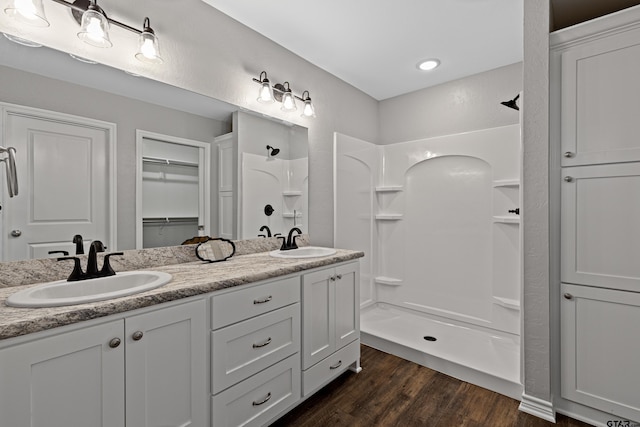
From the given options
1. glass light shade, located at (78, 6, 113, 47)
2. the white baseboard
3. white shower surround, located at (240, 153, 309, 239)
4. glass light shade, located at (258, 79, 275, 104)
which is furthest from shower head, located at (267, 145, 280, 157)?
the white baseboard

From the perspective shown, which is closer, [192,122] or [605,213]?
[605,213]

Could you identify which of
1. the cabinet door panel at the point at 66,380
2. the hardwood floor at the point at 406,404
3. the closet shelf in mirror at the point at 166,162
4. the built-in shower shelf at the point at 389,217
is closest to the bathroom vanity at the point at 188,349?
the cabinet door panel at the point at 66,380

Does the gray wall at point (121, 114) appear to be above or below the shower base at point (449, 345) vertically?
above

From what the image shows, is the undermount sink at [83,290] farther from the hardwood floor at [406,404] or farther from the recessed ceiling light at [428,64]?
the recessed ceiling light at [428,64]

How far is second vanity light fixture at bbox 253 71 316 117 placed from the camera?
2184mm

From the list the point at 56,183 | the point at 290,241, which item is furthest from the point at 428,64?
the point at 56,183

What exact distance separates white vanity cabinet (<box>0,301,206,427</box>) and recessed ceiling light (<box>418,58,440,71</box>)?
2590 millimetres

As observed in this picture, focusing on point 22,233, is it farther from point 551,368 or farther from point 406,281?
point 406,281

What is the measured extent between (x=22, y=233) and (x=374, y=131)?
10.1 ft

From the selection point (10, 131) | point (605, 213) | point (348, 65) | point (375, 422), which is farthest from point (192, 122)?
point (605, 213)

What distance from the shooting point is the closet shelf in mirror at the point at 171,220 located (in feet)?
5.58

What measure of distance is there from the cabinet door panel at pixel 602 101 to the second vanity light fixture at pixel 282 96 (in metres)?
1.68

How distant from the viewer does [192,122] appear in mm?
1906

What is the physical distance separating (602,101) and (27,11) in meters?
2.75
